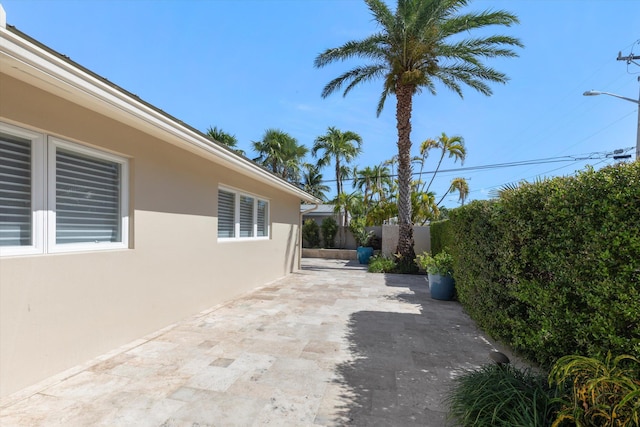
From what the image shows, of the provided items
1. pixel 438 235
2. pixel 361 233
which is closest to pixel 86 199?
pixel 438 235

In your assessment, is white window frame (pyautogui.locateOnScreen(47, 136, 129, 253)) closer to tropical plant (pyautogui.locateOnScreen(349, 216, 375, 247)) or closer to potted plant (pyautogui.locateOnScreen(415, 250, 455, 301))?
potted plant (pyautogui.locateOnScreen(415, 250, 455, 301))

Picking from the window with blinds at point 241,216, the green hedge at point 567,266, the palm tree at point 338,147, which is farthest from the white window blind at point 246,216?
the palm tree at point 338,147

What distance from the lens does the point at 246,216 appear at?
327 inches

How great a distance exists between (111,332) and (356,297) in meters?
5.18

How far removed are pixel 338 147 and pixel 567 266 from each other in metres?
18.7

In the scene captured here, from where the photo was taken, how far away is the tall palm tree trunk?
38.7 ft

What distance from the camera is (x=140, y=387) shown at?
117 inches

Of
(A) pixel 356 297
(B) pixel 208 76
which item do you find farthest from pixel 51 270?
(B) pixel 208 76

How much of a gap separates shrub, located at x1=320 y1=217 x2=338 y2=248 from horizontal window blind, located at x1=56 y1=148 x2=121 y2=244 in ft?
52.2

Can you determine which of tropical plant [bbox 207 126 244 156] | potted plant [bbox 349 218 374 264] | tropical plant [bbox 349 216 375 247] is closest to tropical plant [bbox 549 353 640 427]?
potted plant [bbox 349 218 374 264]

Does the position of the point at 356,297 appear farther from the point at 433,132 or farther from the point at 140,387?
the point at 433,132

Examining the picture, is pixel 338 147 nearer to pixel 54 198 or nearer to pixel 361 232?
pixel 361 232

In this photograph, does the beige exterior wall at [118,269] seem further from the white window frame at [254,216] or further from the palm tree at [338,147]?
the palm tree at [338,147]

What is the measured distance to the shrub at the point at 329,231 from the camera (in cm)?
1970
